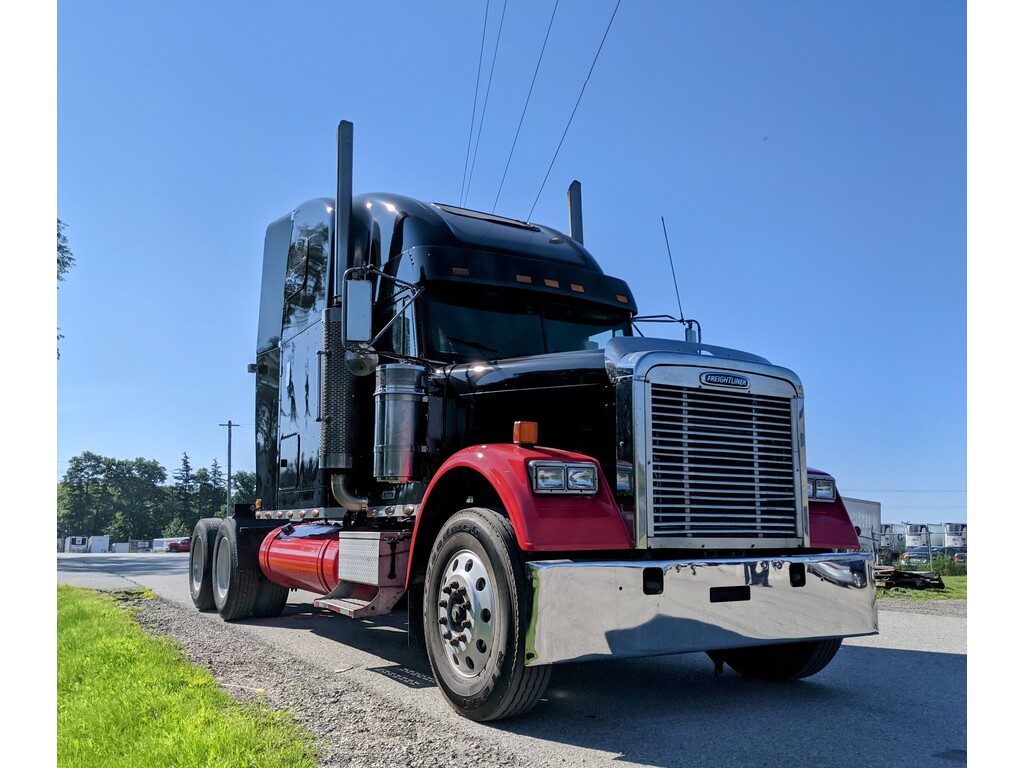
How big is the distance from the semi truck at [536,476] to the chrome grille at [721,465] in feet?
0.04

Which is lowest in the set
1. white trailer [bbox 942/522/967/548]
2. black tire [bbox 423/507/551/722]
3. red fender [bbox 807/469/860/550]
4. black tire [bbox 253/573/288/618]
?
white trailer [bbox 942/522/967/548]

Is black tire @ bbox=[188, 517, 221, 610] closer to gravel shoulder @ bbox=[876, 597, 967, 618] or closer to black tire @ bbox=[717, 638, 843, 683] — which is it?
black tire @ bbox=[717, 638, 843, 683]

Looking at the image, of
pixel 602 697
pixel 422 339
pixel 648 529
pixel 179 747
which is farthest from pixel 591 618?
pixel 422 339

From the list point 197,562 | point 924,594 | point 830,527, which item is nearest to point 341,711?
point 830,527

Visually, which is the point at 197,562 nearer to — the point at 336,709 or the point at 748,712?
the point at 336,709

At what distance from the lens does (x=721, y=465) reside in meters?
5.18

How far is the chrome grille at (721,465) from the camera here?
499 cm

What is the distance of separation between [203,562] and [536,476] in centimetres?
690

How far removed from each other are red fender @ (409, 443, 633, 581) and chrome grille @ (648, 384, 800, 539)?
0.27 metres

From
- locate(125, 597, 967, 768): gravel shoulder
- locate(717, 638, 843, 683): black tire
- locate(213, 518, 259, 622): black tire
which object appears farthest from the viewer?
locate(213, 518, 259, 622): black tire

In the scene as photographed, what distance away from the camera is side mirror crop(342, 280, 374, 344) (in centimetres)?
600

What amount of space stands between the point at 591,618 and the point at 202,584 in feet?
23.6

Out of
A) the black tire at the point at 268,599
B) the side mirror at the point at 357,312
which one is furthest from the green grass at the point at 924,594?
the side mirror at the point at 357,312

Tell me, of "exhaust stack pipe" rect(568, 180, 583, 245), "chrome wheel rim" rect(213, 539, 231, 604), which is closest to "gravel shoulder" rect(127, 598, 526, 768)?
"chrome wheel rim" rect(213, 539, 231, 604)
